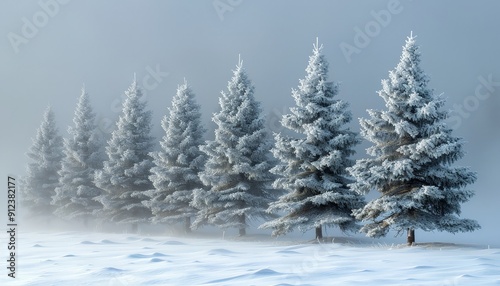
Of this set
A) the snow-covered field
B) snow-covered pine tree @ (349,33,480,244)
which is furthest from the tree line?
the snow-covered field

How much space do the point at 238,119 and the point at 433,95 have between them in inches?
439

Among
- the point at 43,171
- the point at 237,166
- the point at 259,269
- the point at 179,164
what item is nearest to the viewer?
the point at 259,269

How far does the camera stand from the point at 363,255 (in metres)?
16.0

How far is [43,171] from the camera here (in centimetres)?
4334

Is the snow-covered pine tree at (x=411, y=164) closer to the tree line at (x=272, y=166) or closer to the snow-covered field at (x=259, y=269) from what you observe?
the tree line at (x=272, y=166)

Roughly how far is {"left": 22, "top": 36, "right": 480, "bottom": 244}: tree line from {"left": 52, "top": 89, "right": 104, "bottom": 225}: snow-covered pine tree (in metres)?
0.09

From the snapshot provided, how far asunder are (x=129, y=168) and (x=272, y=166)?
440 inches

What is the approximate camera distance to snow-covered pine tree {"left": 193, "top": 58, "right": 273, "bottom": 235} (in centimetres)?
2808

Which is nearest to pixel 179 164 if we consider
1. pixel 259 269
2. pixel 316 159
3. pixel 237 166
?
pixel 237 166

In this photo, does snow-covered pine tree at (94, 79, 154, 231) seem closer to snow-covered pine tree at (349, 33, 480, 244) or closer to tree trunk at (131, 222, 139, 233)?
tree trunk at (131, 222, 139, 233)

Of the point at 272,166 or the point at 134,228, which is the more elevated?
the point at 272,166

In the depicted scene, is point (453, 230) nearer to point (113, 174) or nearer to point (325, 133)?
point (325, 133)

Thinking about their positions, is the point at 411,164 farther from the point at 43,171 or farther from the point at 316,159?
the point at 43,171

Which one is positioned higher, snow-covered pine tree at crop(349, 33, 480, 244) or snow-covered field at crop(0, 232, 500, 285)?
snow-covered pine tree at crop(349, 33, 480, 244)
